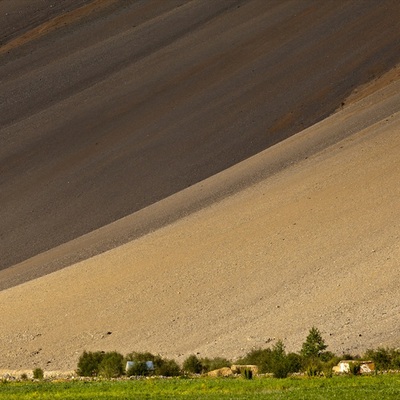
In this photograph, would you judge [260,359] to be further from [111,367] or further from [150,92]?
[150,92]

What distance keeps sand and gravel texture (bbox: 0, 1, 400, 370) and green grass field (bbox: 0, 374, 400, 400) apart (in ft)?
18.0

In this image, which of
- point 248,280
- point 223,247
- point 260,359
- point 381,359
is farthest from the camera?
point 223,247

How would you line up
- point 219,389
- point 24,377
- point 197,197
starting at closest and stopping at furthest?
point 219,389, point 24,377, point 197,197

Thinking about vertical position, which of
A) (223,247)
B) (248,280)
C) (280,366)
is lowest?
(280,366)

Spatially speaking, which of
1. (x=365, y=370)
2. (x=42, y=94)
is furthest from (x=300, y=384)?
(x=42, y=94)

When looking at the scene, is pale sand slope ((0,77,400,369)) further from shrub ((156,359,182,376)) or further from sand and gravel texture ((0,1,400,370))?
shrub ((156,359,182,376))

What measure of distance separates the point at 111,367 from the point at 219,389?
15.3ft

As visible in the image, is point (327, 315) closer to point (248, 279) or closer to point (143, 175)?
point (248, 279)

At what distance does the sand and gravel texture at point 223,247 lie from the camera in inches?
1185

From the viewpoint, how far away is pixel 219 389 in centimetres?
2066

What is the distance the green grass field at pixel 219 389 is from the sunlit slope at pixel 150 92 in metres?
18.8

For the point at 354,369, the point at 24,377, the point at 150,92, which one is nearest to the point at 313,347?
the point at 354,369

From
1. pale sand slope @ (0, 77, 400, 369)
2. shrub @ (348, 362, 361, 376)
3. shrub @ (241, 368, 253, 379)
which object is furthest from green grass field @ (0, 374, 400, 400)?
pale sand slope @ (0, 77, 400, 369)

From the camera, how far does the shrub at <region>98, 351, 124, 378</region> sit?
971 inches
